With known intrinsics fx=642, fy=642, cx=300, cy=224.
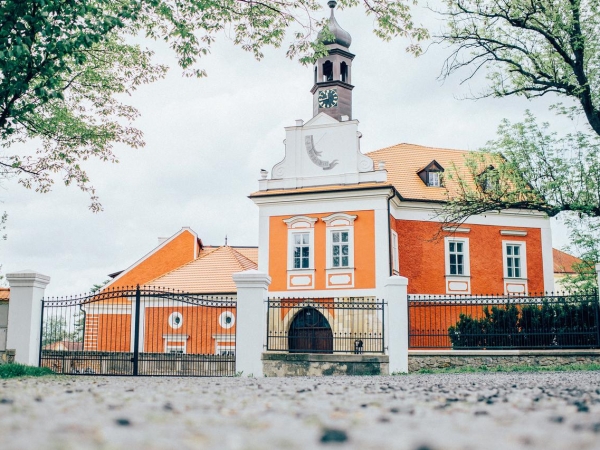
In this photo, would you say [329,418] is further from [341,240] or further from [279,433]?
[341,240]

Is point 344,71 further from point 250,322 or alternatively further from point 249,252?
point 250,322

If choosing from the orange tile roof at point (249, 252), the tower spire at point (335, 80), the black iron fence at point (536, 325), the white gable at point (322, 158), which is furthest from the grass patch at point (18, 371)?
the orange tile roof at point (249, 252)

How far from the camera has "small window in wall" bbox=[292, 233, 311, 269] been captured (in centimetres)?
2473

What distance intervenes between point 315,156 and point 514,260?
30.9 ft

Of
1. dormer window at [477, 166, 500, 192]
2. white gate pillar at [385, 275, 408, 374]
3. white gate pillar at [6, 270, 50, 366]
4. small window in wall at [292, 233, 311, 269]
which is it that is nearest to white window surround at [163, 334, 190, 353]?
small window in wall at [292, 233, 311, 269]

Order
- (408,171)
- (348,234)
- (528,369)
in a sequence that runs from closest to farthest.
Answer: (528,369) < (348,234) < (408,171)

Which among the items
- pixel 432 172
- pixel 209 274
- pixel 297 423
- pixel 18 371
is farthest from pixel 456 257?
pixel 297 423

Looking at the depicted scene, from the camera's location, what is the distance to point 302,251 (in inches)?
977

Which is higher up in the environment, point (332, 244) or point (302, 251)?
point (332, 244)

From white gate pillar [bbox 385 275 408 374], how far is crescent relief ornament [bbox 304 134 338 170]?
11520 mm

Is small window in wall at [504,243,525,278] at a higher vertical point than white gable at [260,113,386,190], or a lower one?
lower

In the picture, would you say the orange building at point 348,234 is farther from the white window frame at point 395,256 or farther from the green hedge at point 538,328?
the green hedge at point 538,328

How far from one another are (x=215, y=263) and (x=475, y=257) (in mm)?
11330

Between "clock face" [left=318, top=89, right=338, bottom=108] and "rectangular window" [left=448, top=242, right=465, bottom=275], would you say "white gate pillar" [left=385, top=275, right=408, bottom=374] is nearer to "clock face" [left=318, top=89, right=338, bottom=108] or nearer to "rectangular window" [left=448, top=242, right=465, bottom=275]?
"rectangular window" [left=448, top=242, right=465, bottom=275]
